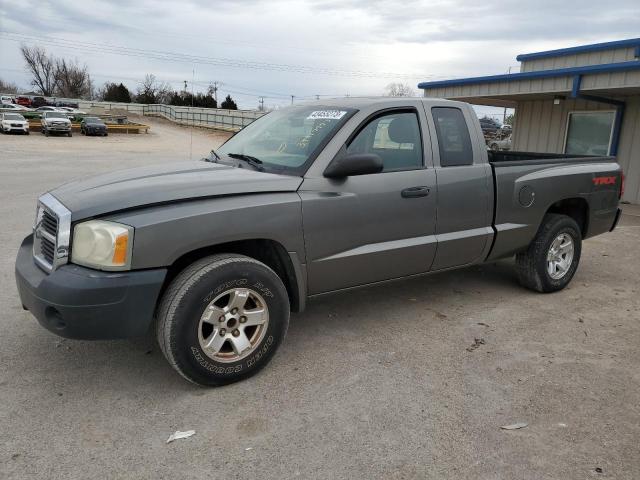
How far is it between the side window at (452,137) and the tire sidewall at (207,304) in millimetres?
1840

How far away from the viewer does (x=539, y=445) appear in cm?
A: 277

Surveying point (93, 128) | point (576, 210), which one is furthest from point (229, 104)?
point (576, 210)

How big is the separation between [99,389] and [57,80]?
10073 cm

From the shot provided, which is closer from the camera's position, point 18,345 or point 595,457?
point 595,457

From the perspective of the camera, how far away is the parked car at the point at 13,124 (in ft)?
116

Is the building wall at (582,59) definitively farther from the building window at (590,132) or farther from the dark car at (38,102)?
the dark car at (38,102)

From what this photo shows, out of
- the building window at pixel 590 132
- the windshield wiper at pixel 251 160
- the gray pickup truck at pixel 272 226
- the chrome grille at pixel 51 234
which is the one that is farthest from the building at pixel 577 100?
the chrome grille at pixel 51 234

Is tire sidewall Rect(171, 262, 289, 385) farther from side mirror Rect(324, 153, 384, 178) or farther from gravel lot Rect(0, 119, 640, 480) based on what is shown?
side mirror Rect(324, 153, 384, 178)

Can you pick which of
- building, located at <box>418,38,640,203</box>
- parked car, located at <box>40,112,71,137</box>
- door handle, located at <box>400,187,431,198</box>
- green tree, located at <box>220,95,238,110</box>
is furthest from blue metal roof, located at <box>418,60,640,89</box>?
green tree, located at <box>220,95,238,110</box>

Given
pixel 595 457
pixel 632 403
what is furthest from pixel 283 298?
pixel 632 403

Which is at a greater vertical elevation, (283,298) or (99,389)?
(283,298)

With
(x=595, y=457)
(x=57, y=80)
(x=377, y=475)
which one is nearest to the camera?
(x=377, y=475)

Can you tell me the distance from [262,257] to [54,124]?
126ft

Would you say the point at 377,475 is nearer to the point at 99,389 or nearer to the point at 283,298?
the point at 283,298
